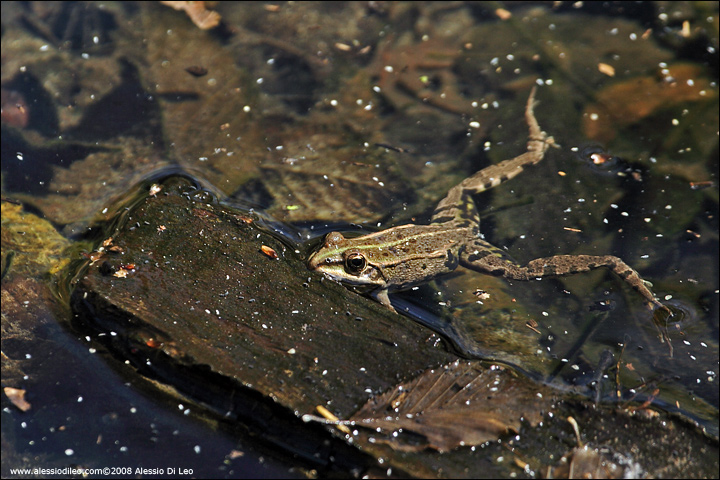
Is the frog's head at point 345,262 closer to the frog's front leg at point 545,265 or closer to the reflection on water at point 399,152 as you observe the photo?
the reflection on water at point 399,152

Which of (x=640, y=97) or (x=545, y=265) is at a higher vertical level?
(x=640, y=97)

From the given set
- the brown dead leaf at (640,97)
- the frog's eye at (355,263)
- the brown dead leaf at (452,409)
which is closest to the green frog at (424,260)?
the frog's eye at (355,263)

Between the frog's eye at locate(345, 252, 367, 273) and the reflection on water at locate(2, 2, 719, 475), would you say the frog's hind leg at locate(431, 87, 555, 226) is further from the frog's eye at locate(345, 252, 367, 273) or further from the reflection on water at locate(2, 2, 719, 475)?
the frog's eye at locate(345, 252, 367, 273)

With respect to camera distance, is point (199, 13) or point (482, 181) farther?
point (199, 13)

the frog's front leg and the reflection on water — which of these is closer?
the reflection on water

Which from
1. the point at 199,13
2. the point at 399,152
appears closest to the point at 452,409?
the point at 399,152

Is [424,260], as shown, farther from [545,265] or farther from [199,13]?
[199,13]

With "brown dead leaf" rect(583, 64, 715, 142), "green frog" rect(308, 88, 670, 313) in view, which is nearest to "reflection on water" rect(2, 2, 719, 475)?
"brown dead leaf" rect(583, 64, 715, 142)
